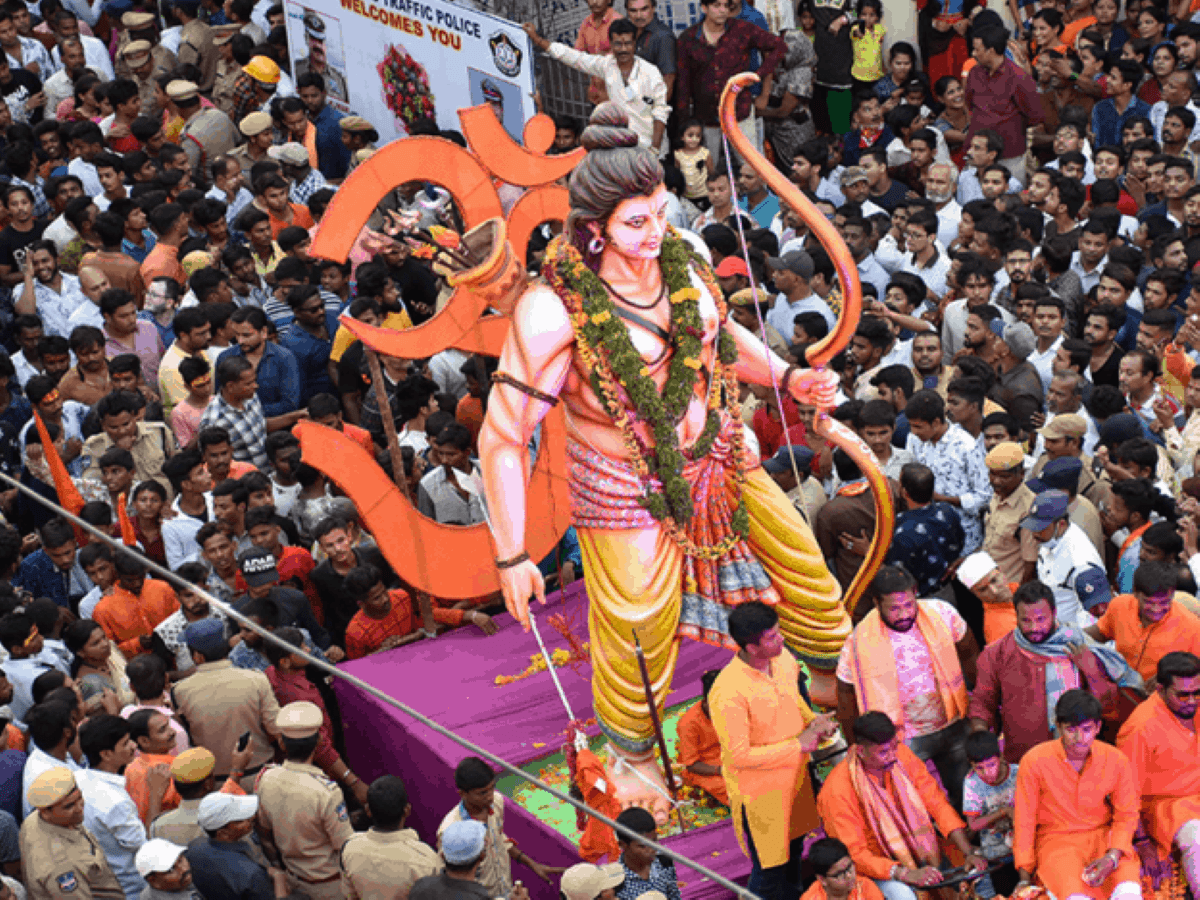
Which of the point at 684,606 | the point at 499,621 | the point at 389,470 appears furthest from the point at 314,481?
the point at 684,606

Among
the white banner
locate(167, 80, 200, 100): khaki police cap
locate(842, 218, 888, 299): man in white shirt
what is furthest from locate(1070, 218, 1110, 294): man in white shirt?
locate(167, 80, 200, 100): khaki police cap

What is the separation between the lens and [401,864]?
223 inches

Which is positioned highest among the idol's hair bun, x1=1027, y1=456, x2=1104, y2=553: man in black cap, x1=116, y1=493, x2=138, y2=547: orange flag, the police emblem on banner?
the idol's hair bun

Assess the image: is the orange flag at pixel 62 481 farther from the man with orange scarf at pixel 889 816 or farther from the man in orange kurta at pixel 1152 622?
the man in orange kurta at pixel 1152 622

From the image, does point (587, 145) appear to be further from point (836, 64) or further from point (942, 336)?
point (836, 64)

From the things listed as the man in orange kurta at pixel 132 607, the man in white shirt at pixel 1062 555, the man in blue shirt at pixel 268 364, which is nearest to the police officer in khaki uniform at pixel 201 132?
the man in blue shirt at pixel 268 364

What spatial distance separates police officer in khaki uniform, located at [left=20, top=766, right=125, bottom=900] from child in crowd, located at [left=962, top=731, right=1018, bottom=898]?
9.76 feet

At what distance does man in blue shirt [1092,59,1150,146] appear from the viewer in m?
11.0

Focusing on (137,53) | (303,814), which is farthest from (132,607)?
(137,53)

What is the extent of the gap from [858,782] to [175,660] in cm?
313

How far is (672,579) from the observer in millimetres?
6176

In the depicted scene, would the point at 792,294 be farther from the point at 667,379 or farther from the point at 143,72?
the point at 143,72

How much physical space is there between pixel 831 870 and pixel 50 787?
2.58 m

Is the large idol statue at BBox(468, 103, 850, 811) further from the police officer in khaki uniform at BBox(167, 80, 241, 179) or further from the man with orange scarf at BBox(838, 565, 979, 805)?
the police officer in khaki uniform at BBox(167, 80, 241, 179)
